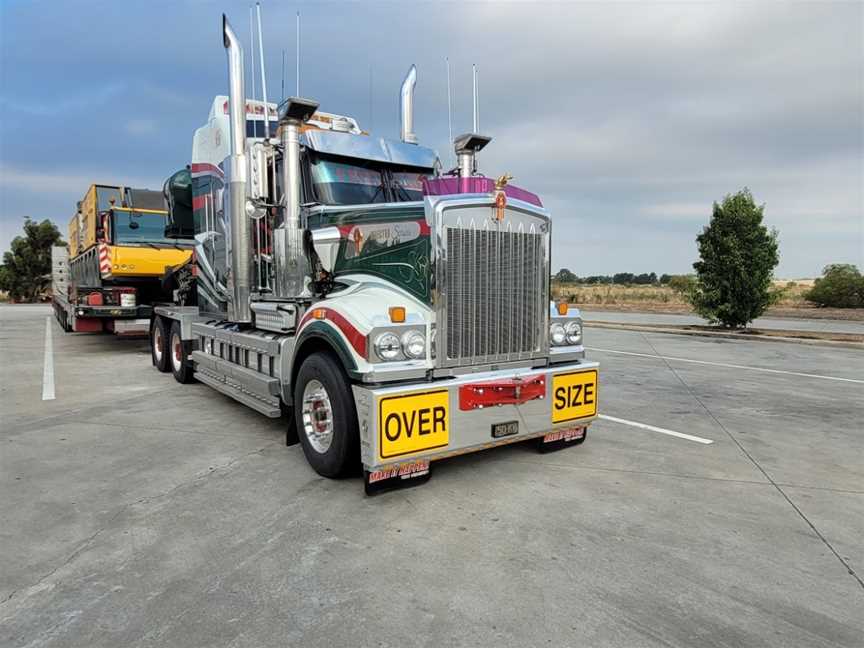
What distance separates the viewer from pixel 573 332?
4.96 metres

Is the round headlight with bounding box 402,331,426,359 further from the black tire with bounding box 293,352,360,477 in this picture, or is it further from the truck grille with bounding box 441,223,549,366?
the black tire with bounding box 293,352,360,477

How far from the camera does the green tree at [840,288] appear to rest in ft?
99.9

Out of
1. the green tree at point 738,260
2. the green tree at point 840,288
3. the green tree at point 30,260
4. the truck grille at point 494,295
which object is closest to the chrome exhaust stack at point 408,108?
the truck grille at point 494,295

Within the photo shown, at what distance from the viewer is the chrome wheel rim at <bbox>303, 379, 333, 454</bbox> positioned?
14.1ft

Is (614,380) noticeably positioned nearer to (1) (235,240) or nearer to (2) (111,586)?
(1) (235,240)

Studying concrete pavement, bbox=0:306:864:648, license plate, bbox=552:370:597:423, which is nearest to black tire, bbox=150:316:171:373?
concrete pavement, bbox=0:306:864:648

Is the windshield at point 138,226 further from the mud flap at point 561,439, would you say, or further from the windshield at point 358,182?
the mud flap at point 561,439

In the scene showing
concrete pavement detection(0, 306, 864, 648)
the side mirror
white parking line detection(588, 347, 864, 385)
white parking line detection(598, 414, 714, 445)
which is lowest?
concrete pavement detection(0, 306, 864, 648)

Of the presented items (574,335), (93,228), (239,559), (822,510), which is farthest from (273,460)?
(93,228)

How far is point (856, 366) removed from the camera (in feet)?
34.2

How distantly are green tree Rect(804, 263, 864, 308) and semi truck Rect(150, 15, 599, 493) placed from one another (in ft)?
109

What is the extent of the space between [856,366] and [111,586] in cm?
1211

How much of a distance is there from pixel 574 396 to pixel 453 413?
4.26 ft

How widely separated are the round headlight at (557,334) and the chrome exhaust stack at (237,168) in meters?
3.17
